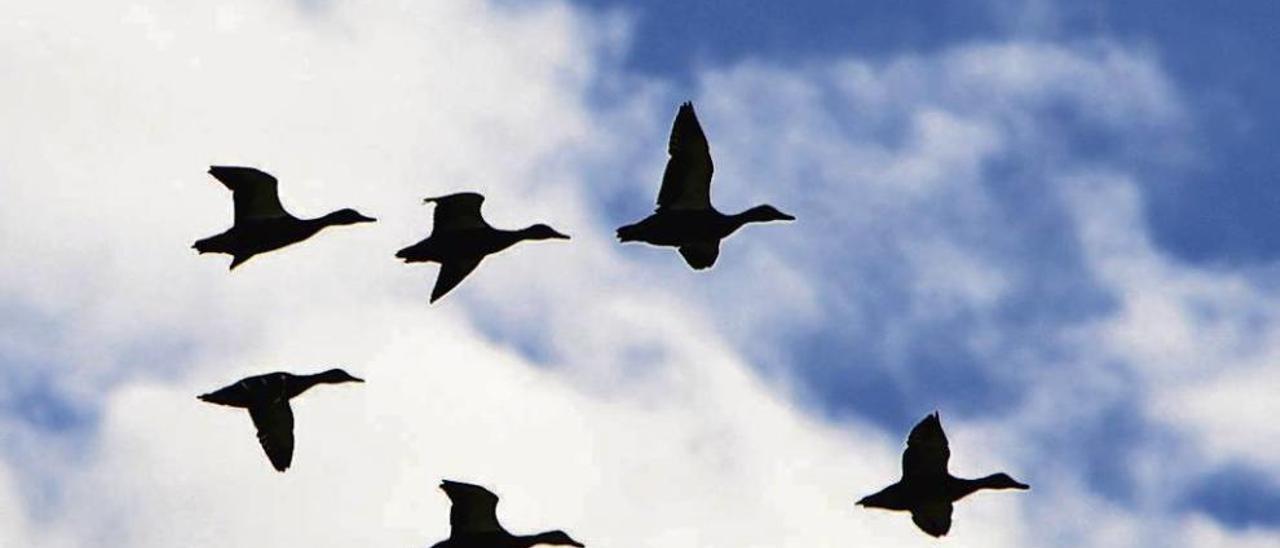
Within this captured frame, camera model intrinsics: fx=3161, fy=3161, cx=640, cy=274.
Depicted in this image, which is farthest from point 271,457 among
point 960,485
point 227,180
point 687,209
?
point 960,485

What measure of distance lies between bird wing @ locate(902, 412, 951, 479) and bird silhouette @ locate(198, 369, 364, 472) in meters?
8.96

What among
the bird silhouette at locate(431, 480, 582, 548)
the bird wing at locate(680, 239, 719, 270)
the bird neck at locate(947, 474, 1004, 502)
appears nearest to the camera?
the bird silhouette at locate(431, 480, 582, 548)

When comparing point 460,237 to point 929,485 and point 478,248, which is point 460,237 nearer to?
point 478,248

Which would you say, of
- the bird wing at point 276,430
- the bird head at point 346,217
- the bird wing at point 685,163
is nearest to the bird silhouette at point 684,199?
the bird wing at point 685,163

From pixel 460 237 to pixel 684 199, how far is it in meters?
3.71

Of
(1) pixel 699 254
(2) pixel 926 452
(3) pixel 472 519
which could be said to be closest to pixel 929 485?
(2) pixel 926 452

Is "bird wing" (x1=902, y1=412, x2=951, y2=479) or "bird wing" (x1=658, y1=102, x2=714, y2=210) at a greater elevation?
"bird wing" (x1=658, y1=102, x2=714, y2=210)

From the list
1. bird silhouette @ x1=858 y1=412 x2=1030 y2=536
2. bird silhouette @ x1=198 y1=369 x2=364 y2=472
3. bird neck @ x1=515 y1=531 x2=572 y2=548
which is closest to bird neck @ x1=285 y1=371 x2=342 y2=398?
bird silhouette @ x1=198 y1=369 x2=364 y2=472

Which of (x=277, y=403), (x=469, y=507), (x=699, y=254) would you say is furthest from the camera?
(x=699, y=254)

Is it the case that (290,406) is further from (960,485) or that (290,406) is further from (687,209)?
(960,485)

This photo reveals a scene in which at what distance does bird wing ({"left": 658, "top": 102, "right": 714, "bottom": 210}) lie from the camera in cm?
5131

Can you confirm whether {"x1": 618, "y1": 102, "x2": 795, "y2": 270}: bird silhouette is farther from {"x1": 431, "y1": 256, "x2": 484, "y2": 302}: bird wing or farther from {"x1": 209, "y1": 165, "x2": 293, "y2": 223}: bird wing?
{"x1": 209, "y1": 165, "x2": 293, "y2": 223}: bird wing

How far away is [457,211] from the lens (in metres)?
51.2

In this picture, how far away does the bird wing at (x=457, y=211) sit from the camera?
168ft
